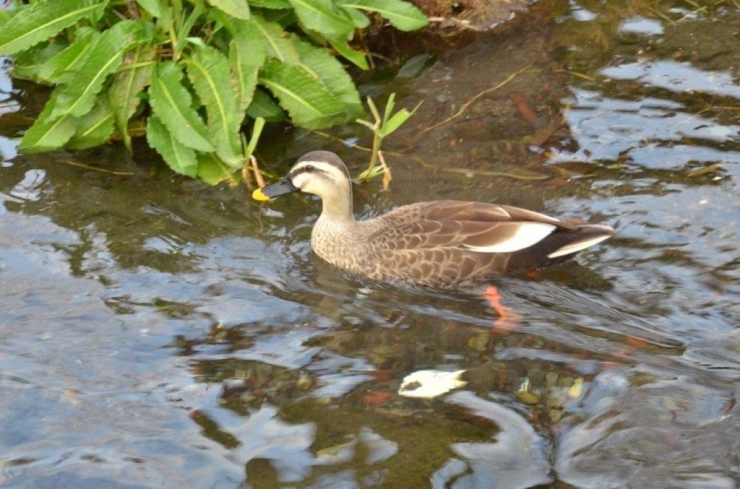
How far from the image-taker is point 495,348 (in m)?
6.06

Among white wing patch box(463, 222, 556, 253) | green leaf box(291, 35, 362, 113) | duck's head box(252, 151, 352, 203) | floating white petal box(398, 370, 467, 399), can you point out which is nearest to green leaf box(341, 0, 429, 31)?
green leaf box(291, 35, 362, 113)

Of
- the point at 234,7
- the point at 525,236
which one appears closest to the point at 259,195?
the point at 234,7

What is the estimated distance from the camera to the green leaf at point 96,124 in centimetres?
789

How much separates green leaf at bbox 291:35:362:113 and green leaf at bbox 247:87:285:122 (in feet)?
1.41

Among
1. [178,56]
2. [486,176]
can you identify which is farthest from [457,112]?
[178,56]

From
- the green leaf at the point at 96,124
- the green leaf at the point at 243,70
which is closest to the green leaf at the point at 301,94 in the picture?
the green leaf at the point at 243,70

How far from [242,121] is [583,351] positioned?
11.2 ft

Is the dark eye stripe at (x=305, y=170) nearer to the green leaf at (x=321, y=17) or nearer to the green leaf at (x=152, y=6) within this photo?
the green leaf at (x=321, y=17)

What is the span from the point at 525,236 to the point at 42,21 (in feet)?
12.9

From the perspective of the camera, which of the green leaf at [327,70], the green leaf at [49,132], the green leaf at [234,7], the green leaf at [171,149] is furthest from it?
the green leaf at [327,70]

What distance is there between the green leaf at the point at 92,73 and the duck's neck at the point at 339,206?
6.17 feet

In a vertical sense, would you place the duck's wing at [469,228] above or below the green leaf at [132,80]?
below

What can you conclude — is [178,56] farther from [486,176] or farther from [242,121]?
[486,176]

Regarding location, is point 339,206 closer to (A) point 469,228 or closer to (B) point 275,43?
(A) point 469,228
